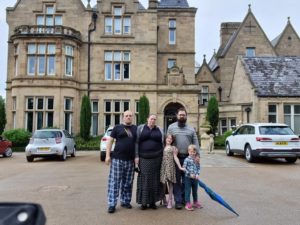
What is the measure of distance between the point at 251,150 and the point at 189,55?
17991mm

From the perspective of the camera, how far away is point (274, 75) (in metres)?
23.4

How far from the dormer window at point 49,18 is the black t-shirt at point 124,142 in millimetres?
24115

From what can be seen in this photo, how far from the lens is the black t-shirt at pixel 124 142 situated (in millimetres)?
5973

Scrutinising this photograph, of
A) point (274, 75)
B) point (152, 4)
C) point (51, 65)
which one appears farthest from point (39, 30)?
point (274, 75)

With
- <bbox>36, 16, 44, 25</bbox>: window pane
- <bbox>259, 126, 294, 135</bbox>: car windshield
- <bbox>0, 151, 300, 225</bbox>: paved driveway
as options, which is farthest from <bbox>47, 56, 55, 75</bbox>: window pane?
<bbox>259, 126, 294, 135</bbox>: car windshield

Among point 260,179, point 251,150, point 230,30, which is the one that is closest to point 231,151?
point 251,150

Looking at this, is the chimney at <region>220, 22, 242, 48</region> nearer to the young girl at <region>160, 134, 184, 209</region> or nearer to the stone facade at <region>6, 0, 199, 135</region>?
the stone facade at <region>6, 0, 199, 135</region>

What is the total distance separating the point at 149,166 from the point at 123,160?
20.5 inches

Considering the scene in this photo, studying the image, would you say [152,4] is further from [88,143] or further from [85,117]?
[88,143]

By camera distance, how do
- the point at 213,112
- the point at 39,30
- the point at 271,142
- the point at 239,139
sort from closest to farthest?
the point at 271,142 < the point at 239,139 < the point at 213,112 < the point at 39,30

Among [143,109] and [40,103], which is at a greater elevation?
[40,103]

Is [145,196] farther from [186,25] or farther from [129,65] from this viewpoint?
[186,25]

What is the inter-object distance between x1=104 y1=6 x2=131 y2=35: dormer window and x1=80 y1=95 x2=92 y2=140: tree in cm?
704

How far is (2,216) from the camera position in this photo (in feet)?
4.65
